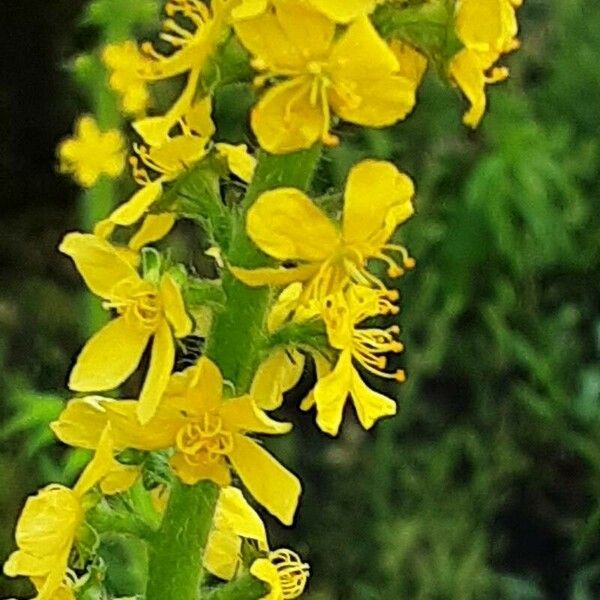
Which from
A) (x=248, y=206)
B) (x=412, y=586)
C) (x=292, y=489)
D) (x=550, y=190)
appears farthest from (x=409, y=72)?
(x=550, y=190)

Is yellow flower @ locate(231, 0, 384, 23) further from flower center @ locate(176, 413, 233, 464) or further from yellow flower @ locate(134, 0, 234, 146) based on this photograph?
flower center @ locate(176, 413, 233, 464)

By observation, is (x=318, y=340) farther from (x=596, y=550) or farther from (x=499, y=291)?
(x=596, y=550)

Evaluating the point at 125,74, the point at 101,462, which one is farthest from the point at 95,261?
the point at 125,74

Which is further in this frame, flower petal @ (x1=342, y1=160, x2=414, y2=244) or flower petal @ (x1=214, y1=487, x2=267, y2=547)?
flower petal @ (x1=214, y1=487, x2=267, y2=547)

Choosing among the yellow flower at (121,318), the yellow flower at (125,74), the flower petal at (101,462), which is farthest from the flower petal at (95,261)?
the yellow flower at (125,74)

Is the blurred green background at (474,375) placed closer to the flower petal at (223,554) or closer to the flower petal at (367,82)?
the flower petal at (223,554)

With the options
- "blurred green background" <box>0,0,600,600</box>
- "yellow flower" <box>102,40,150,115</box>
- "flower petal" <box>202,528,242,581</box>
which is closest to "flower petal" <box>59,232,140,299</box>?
"flower petal" <box>202,528,242,581</box>

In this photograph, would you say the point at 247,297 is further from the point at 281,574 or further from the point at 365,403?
the point at 281,574
